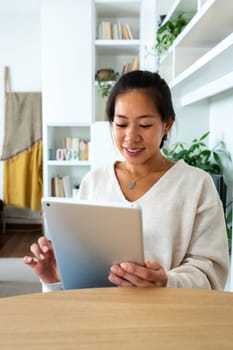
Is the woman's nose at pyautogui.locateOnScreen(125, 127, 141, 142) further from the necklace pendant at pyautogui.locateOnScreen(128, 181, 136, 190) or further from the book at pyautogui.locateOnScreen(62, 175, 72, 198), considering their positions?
the book at pyautogui.locateOnScreen(62, 175, 72, 198)

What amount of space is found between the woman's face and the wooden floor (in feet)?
8.67

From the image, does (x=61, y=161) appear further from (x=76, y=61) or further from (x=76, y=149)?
(x=76, y=61)

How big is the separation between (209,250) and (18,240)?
126 inches

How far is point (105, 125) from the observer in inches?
124

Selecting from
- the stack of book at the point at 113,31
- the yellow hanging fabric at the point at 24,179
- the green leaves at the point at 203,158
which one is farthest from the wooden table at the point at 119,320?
the yellow hanging fabric at the point at 24,179

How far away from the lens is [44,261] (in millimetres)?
824

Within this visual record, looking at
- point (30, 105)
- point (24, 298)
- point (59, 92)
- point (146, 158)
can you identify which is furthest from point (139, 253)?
point (30, 105)

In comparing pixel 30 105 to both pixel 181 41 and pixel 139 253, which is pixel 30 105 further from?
pixel 139 253

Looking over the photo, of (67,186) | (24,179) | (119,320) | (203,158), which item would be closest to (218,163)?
(203,158)

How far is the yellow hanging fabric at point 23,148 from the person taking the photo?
381 cm

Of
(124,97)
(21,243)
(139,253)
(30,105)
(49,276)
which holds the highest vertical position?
(30,105)

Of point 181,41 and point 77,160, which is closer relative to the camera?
point 181,41

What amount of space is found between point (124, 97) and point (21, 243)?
10.0 ft

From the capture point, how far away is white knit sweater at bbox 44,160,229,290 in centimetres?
82
